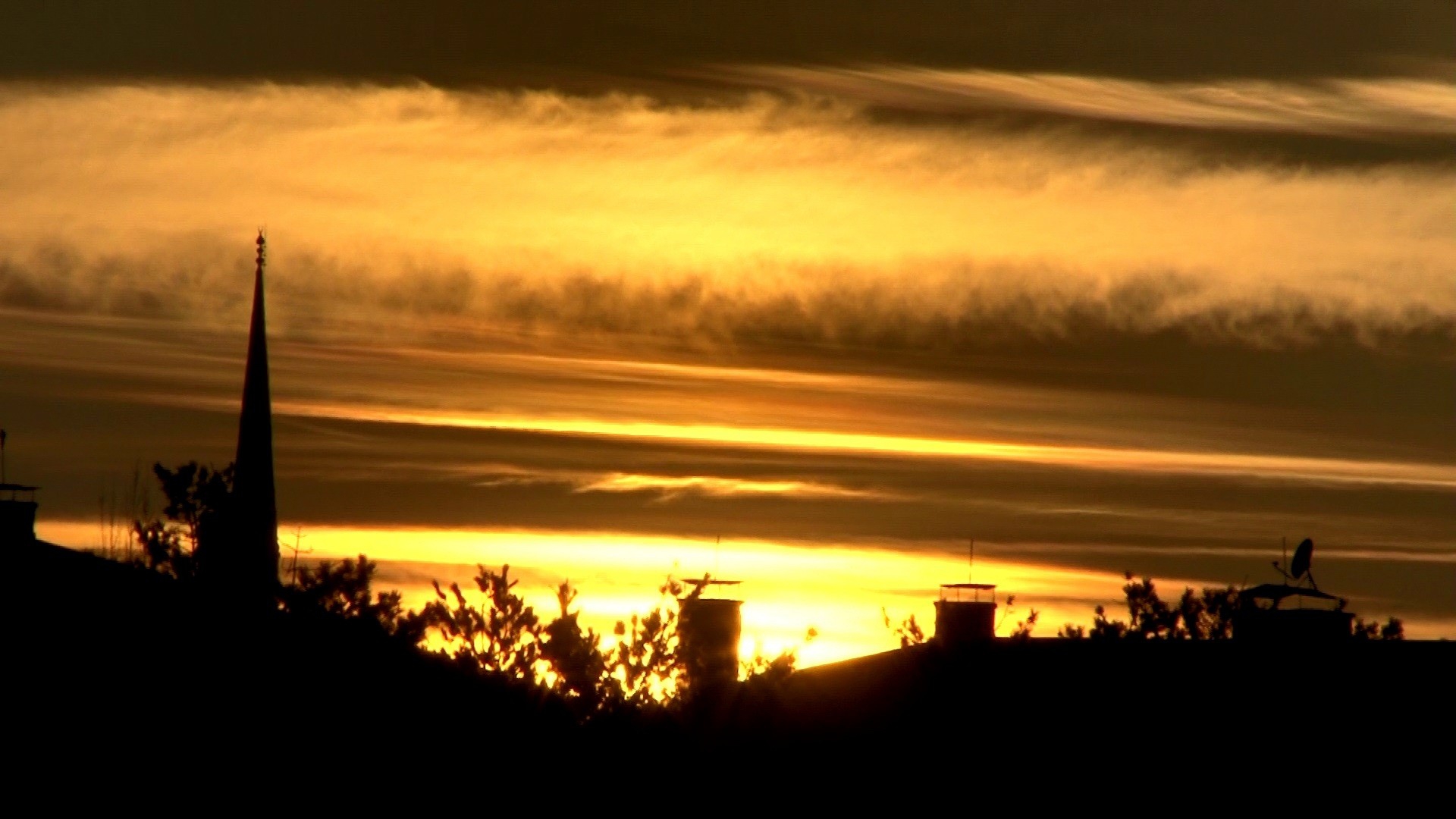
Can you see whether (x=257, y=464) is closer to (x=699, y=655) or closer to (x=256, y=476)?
(x=256, y=476)

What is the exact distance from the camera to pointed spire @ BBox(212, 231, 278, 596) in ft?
252

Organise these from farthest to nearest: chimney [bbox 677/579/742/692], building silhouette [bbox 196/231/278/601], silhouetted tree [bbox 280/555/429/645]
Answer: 1. building silhouette [bbox 196/231/278/601]
2. silhouetted tree [bbox 280/555/429/645]
3. chimney [bbox 677/579/742/692]

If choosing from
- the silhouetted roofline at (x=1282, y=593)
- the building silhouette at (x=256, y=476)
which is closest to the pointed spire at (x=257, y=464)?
the building silhouette at (x=256, y=476)

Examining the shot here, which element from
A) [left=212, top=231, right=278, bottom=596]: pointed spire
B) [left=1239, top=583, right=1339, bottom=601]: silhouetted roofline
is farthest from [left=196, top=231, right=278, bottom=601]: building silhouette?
[left=1239, top=583, right=1339, bottom=601]: silhouetted roofline

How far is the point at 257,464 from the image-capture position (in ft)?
274

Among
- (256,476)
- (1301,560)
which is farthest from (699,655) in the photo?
(256,476)

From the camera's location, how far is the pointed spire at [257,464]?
7675 cm

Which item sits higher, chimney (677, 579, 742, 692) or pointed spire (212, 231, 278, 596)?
pointed spire (212, 231, 278, 596)

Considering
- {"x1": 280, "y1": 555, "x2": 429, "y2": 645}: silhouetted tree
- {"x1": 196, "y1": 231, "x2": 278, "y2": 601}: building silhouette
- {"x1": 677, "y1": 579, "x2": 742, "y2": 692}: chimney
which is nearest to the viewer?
{"x1": 677, "y1": 579, "x2": 742, "y2": 692}: chimney

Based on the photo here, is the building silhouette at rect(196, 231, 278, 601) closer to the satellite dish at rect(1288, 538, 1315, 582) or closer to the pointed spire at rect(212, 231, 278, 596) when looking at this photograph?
the pointed spire at rect(212, 231, 278, 596)

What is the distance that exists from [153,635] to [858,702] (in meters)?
15.8

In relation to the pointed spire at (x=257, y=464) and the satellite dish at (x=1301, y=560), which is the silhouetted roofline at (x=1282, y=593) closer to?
the satellite dish at (x=1301, y=560)

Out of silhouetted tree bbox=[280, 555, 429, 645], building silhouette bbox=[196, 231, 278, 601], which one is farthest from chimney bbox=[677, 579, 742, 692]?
building silhouette bbox=[196, 231, 278, 601]

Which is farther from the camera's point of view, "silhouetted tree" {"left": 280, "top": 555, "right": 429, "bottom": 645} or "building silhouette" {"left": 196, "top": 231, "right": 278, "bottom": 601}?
"building silhouette" {"left": 196, "top": 231, "right": 278, "bottom": 601}
